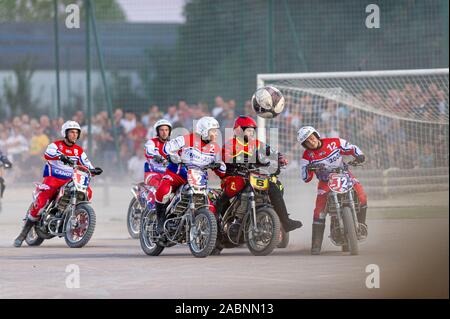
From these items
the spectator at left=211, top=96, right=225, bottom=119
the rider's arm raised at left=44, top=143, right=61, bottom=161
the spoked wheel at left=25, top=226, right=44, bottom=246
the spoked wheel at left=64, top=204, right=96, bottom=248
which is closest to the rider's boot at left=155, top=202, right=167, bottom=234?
the spoked wheel at left=64, top=204, right=96, bottom=248

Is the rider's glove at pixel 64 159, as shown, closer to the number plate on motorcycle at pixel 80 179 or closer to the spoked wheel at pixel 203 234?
the number plate on motorcycle at pixel 80 179

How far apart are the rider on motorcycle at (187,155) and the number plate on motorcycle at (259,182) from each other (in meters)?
0.36

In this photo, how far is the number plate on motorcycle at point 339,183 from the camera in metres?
15.1

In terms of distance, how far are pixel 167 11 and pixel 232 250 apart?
12.1 metres

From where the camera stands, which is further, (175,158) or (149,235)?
(149,235)

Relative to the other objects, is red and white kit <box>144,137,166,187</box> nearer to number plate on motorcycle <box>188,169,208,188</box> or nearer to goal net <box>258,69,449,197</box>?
number plate on motorcycle <box>188,169,208,188</box>

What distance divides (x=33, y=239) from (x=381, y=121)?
818 centimetres

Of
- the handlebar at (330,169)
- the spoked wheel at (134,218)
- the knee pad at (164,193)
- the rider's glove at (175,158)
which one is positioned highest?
the rider's glove at (175,158)

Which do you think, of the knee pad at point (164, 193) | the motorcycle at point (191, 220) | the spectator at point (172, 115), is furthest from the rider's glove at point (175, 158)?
the spectator at point (172, 115)

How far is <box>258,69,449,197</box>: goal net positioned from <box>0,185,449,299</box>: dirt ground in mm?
3358

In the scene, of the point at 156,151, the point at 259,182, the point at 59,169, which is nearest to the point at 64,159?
the point at 59,169

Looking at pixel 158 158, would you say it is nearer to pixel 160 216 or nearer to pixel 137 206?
pixel 160 216

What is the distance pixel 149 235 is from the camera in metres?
16.0

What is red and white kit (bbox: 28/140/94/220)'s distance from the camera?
17469 mm
